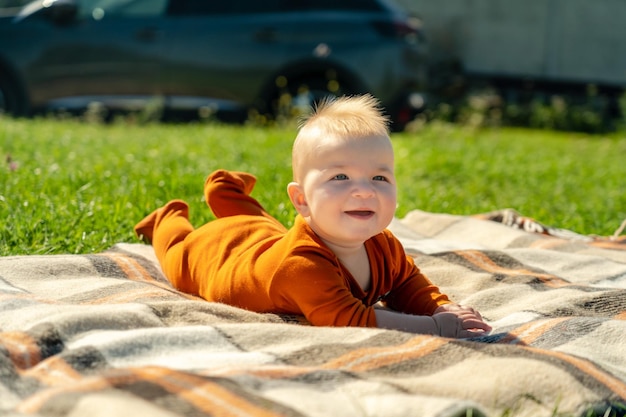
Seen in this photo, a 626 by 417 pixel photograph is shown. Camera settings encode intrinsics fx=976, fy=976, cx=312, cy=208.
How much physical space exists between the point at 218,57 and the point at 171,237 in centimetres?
601

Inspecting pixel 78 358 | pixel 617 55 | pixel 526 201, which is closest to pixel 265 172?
pixel 526 201

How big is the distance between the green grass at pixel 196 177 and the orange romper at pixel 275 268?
0.68 meters

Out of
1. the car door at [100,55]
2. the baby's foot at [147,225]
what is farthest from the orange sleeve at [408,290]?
the car door at [100,55]

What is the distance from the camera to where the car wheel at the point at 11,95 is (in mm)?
9633

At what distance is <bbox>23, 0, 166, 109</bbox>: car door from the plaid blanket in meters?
6.29

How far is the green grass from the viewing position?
14.3 feet

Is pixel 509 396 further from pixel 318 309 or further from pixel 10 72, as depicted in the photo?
pixel 10 72

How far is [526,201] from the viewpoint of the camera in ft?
20.2

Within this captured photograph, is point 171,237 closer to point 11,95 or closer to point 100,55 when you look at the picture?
point 100,55

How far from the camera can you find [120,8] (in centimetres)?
962

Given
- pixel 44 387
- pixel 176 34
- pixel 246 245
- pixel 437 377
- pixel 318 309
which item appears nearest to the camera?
pixel 44 387

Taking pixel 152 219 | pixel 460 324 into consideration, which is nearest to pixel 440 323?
pixel 460 324

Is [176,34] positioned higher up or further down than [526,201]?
higher up

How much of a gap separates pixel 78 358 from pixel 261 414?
0.57m
